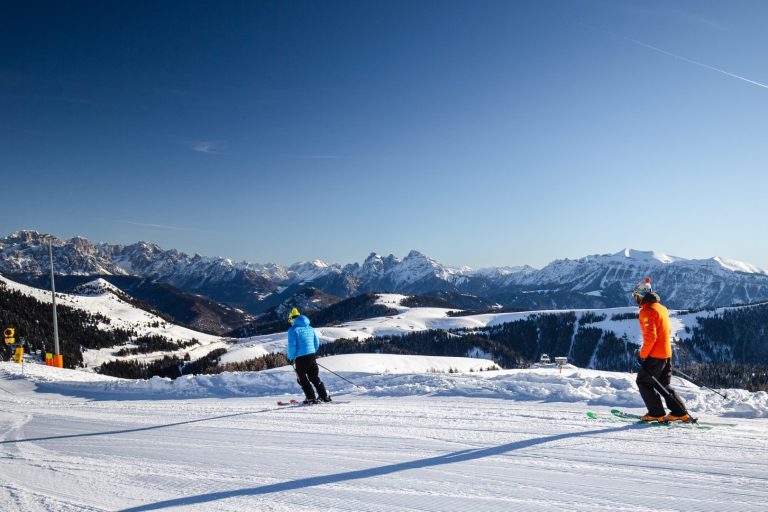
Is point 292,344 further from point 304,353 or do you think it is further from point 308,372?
point 308,372

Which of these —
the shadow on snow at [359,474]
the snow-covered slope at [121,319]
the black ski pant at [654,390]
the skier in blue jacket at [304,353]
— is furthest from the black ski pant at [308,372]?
the snow-covered slope at [121,319]

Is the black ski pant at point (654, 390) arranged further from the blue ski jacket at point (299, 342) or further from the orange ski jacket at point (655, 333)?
the blue ski jacket at point (299, 342)

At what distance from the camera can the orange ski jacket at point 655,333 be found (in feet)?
24.8

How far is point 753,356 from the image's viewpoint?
179375 mm

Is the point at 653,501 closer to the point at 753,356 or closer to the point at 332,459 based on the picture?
the point at 332,459

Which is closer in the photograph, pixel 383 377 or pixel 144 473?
pixel 144 473

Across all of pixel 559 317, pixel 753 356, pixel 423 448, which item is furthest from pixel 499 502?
pixel 753 356

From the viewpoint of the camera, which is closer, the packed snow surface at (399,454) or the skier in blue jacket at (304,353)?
the packed snow surface at (399,454)

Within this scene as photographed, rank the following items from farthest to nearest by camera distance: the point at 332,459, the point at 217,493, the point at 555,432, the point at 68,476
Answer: the point at 555,432 < the point at 332,459 < the point at 68,476 < the point at 217,493

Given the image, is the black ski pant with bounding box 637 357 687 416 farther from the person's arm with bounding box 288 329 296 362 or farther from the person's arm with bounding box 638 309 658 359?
the person's arm with bounding box 288 329 296 362

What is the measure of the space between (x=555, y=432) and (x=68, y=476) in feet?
22.4

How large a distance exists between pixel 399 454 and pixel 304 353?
476 cm

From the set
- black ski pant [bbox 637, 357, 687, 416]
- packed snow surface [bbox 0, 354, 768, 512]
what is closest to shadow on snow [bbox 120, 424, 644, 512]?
packed snow surface [bbox 0, 354, 768, 512]

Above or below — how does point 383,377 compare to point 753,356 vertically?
above
